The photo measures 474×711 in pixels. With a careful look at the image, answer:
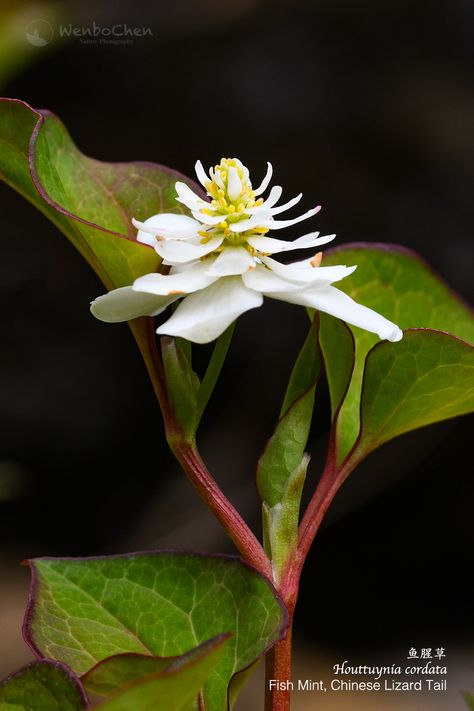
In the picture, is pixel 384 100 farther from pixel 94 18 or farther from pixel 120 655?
pixel 120 655

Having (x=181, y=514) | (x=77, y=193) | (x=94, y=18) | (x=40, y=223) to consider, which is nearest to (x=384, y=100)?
(x=94, y=18)

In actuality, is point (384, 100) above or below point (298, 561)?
above

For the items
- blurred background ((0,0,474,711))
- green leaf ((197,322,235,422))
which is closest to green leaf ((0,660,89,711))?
green leaf ((197,322,235,422))

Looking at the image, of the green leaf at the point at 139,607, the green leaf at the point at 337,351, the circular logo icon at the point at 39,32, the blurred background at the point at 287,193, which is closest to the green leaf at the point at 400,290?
the green leaf at the point at 337,351

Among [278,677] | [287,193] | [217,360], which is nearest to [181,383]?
[217,360]

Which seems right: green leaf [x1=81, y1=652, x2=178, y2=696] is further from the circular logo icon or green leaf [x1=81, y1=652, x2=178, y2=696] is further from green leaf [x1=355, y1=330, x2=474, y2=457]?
the circular logo icon

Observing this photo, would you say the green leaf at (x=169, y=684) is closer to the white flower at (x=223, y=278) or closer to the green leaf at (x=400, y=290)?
the white flower at (x=223, y=278)
